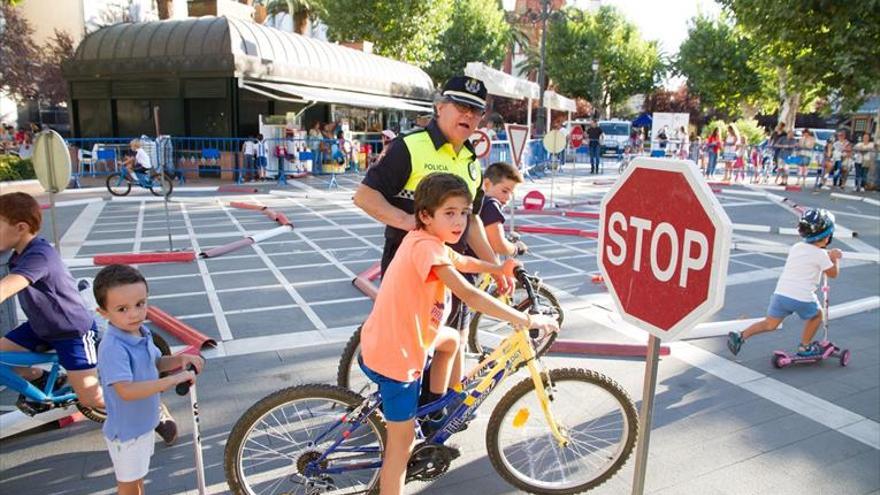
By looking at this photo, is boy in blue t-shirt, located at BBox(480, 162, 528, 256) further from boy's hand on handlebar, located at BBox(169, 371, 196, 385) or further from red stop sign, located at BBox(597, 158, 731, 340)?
boy's hand on handlebar, located at BBox(169, 371, 196, 385)

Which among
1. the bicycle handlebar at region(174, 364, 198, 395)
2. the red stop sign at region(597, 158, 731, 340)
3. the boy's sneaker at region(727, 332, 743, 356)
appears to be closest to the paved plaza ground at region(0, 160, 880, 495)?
the boy's sneaker at region(727, 332, 743, 356)

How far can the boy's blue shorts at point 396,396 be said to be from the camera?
2697 millimetres

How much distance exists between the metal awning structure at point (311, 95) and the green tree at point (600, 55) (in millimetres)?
26714

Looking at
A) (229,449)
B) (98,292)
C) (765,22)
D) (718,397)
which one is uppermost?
(765,22)

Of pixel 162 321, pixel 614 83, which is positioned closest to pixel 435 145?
pixel 162 321

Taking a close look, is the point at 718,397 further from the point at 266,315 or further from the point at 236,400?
the point at 266,315

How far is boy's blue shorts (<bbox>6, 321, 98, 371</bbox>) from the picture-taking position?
3.44 m

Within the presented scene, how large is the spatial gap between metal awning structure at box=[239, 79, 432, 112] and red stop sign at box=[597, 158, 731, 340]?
63.4 ft

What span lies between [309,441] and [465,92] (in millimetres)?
1960

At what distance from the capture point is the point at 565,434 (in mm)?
3287

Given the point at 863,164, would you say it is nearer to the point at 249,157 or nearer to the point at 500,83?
the point at 500,83

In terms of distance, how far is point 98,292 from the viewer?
2.60 metres

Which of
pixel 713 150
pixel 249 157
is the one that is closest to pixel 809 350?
pixel 249 157

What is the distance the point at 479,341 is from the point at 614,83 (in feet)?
160
